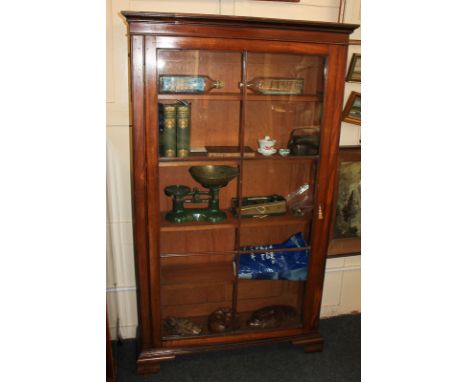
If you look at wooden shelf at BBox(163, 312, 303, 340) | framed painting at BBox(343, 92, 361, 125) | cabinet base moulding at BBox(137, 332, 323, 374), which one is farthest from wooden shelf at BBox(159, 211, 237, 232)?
framed painting at BBox(343, 92, 361, 125)

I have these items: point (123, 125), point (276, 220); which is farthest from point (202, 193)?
point (123, 125)

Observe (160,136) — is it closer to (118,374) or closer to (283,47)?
(283,47)

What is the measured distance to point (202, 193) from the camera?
6.01ft

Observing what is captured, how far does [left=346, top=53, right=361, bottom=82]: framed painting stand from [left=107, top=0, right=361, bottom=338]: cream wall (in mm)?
68

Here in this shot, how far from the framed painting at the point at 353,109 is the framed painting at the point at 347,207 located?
163mm

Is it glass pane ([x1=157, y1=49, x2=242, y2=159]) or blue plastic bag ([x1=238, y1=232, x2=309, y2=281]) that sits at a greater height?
glass pane ([x1=157, y1=49, x2=242, y2=159])

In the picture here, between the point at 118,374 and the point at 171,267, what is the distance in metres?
0.64

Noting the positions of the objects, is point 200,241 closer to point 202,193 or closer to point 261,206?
point 202,193

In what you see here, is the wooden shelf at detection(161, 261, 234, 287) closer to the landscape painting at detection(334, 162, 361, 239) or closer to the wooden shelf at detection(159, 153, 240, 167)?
the wooden shelf at detection(159, 153, 240, 167)

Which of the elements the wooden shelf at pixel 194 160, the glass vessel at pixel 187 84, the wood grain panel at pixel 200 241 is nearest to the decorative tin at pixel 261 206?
the wood grain panel at pixel 200 241

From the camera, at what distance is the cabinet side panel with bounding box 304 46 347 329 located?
1655 millimetres

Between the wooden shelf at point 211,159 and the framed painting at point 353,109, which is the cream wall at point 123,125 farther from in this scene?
the wooden shelf at point 211,159

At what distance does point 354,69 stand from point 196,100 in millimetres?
942

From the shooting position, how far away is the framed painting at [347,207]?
2166 millimetres
